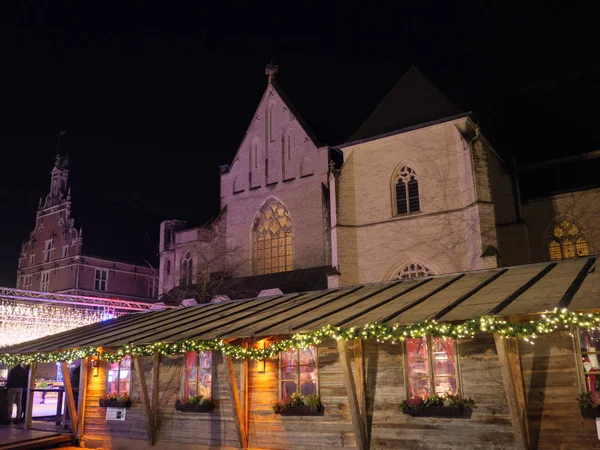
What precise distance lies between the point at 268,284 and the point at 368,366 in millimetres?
16560

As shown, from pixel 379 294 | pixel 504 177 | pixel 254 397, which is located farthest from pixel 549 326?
pixel 504 177

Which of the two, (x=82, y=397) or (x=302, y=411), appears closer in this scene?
(x=302, y=411)

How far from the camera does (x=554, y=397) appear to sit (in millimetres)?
9133

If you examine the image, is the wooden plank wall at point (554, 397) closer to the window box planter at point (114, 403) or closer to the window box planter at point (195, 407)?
the window box planter at point (195, 407)

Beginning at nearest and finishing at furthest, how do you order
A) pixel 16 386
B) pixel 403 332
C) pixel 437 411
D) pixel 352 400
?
pixel 403 332, pixel 437 411, pixel 352 400, pixel 16 386

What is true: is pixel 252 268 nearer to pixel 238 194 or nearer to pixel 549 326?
pixel 238 194

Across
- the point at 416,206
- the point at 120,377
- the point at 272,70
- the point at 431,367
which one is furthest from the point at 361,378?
the point at 272,70

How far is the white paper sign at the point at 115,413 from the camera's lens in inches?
570

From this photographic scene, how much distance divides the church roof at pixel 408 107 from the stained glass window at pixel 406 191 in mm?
1891

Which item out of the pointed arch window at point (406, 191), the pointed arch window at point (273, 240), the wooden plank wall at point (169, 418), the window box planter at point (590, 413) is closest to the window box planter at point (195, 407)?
the wooden plank wall at point (169, 418)

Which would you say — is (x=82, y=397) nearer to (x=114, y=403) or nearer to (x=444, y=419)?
(x=114, y=403)

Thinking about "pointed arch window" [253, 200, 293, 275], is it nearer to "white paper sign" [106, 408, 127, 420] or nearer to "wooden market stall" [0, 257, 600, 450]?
"wooden market stall" [0, 257, 600, 450]

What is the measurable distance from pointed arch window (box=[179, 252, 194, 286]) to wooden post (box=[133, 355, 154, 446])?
61.5 ft

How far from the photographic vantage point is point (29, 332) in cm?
2798
